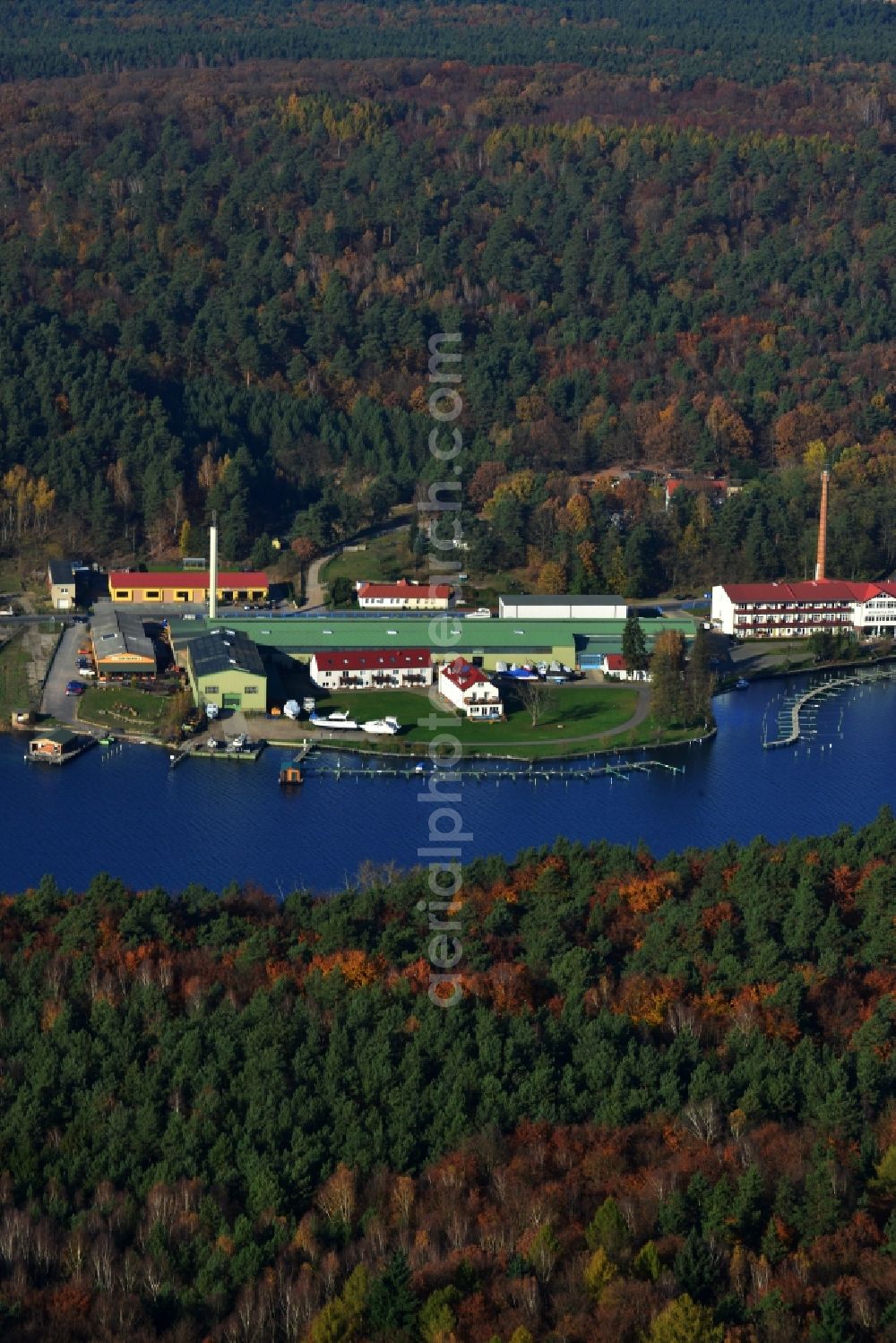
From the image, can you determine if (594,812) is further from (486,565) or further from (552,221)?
(552,221)

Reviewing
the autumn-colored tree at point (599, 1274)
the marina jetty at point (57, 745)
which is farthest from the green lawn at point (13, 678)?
the autumn-colored tree at point (599, 1274)

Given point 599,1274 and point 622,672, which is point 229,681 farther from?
point 599,1274

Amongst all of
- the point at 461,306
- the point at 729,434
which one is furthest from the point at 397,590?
the point at 461,306

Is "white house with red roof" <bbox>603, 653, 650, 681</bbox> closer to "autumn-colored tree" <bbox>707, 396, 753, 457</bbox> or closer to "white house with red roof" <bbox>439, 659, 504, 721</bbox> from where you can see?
"white house with red roof" <bbox>439, 659, 504, 721</bbox>

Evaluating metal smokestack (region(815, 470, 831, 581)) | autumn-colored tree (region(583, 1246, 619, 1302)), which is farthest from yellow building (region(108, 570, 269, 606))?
autumn-colored tree (region(583, 1246, 619, 1302))

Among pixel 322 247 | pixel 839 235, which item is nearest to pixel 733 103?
pixel 839 235
